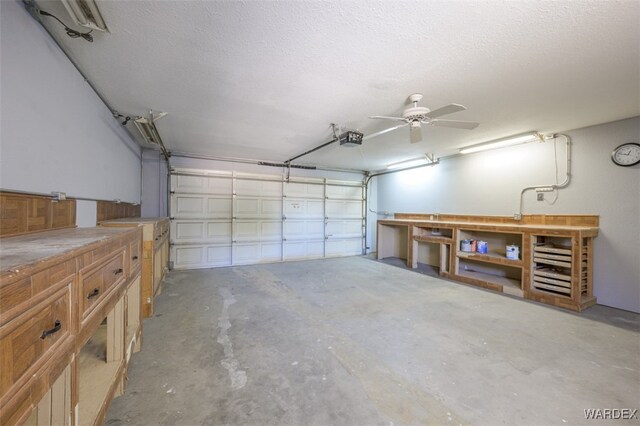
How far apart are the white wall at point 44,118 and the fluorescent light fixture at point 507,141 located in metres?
5.14

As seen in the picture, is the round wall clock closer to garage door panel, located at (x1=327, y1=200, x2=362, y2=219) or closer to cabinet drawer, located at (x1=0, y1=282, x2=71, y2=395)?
garage door panel, located at (x1=327, y1=200, x2=362, y2=219)

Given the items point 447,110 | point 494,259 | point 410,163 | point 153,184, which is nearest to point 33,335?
point 447,110

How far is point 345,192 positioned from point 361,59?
5251 mm

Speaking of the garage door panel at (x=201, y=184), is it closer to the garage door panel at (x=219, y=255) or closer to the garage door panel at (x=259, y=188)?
the garage door panel at (x=259, y=188)

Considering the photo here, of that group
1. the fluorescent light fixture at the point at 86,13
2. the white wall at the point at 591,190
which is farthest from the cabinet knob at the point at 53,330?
the white wall at the point at 591,190

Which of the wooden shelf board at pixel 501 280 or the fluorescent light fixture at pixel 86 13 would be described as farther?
the wooden shelf board at pixel 501 280

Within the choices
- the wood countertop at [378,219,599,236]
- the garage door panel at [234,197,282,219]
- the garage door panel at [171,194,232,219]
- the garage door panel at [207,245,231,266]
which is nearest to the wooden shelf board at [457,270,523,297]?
the wood countertop at [378,219,599,236]

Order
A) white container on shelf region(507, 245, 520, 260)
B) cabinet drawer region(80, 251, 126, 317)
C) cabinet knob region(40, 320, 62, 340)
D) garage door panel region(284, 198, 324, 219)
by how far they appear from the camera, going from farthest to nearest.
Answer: garage door panel region(284, 198, 324, 219) → white container on shelf region(507, 245, 520, 260) → cabinet drawer region(80, 251, 126, 317) → cabinet knob region(40, 320, 62, 340)

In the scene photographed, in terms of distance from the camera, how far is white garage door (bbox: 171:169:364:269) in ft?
17.8

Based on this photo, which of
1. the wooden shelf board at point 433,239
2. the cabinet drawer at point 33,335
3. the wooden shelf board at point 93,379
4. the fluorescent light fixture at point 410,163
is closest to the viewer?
the cabinet drawer at point 33,335

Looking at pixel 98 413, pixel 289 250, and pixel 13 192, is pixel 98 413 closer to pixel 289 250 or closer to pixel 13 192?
pixel 13 192

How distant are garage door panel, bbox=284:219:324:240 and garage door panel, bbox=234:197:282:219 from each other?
379 mm

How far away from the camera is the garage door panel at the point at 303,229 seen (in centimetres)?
644

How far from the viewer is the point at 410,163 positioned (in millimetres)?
6258
